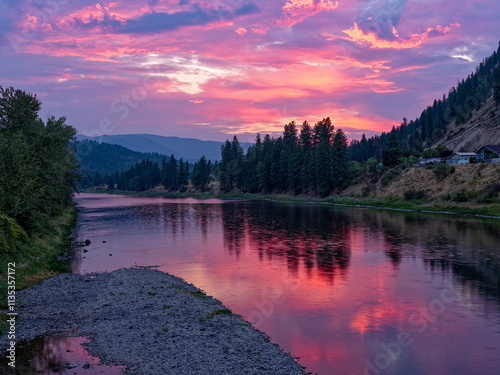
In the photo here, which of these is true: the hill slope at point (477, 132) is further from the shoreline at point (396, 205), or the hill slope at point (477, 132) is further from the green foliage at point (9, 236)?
the green foliage at point (9, 236)

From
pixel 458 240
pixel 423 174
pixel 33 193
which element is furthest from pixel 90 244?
pixel 423 174

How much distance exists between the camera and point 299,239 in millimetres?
54781

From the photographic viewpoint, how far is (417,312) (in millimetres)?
24688

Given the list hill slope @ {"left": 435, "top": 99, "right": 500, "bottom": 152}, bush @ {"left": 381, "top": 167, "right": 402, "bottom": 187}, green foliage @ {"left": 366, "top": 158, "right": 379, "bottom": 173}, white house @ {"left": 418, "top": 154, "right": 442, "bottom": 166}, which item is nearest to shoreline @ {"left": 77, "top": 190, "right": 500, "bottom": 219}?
bush @ {"left": 381, "top": 167, "right": 402, "bottom": 187}

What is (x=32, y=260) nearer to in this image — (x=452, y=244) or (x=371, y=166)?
(x=452, y=244)

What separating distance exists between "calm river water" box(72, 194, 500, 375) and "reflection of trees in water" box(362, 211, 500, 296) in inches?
4.8

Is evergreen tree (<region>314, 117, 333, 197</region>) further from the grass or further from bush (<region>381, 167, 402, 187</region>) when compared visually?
the grass

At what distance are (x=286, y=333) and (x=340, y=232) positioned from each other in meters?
41.5

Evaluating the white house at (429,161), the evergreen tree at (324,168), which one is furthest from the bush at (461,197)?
the evergreen tree at (324,168)

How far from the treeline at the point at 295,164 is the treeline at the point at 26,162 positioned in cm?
8838

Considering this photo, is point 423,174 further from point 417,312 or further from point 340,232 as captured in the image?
point 417,312

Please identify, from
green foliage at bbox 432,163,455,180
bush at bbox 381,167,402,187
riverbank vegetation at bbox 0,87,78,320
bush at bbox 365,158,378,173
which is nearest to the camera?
riverbank vegetation at bbox 0,87,78,320

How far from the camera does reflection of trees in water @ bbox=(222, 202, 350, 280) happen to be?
3984 centimetres

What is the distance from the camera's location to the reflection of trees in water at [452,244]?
33.8 metres
